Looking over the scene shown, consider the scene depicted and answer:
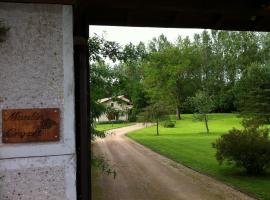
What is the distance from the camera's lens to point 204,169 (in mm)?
18547

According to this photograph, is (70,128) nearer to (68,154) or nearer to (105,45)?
(68,154)

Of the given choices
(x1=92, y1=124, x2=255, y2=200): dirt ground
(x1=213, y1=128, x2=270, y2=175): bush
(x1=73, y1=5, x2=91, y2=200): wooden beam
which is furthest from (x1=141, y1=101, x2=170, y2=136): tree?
(x1=73, y1=5, x2=91, y2=200): wooden beam

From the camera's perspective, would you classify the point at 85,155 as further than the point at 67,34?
Yes

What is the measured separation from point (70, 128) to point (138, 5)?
2187 mm

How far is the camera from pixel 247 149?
53.1 feet

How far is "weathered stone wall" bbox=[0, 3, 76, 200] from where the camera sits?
173 inches

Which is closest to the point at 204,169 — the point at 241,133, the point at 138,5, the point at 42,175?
the point at 241,133

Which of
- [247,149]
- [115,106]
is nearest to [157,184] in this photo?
[247,149]

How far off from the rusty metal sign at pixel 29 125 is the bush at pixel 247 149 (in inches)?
505

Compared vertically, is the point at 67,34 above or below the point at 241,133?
above

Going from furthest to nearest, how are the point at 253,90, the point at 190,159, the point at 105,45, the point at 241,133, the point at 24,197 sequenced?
the point at 253,90 → the point at 190,159 → the point at 241,133 → the point at 105,45 → the point at 24,197

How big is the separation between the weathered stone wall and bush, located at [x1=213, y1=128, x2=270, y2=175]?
1269cm

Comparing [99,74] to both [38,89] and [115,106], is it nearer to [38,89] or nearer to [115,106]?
[115,106]

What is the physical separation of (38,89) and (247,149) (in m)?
13.0
